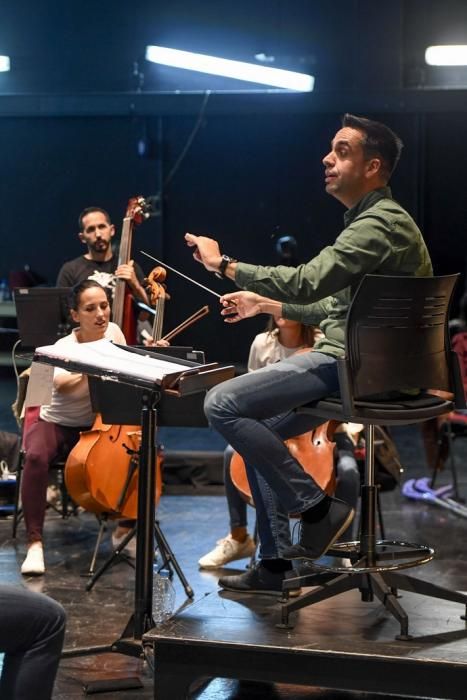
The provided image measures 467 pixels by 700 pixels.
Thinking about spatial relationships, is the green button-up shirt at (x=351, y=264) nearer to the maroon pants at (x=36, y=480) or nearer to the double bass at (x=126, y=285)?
the double bass at (x=126, y=285)

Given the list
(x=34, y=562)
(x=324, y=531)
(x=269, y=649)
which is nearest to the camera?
(x=269, y=649)

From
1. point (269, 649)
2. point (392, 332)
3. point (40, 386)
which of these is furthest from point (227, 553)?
point (392, 332)

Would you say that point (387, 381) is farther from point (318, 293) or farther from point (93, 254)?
point (93, 254)

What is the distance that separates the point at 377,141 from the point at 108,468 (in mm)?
1919

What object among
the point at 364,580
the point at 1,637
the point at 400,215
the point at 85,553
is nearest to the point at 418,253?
the point at 400,215

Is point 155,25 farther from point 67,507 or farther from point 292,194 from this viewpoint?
point 67,507

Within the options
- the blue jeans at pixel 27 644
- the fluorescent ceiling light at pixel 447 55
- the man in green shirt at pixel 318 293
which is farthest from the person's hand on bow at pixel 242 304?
the fluorescent ceiling light at pixel 447 55

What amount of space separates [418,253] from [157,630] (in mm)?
1289

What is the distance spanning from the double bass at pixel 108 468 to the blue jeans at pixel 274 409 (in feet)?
4.34

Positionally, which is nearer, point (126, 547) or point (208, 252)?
point (208, 252)

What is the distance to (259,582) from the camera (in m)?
3.56

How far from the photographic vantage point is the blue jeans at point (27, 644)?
100 inches

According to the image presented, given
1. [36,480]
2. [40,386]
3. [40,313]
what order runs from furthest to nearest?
[40,313], [40,386], [36,480]

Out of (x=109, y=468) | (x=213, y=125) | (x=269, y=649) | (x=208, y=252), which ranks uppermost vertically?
(x=213, y=125)
